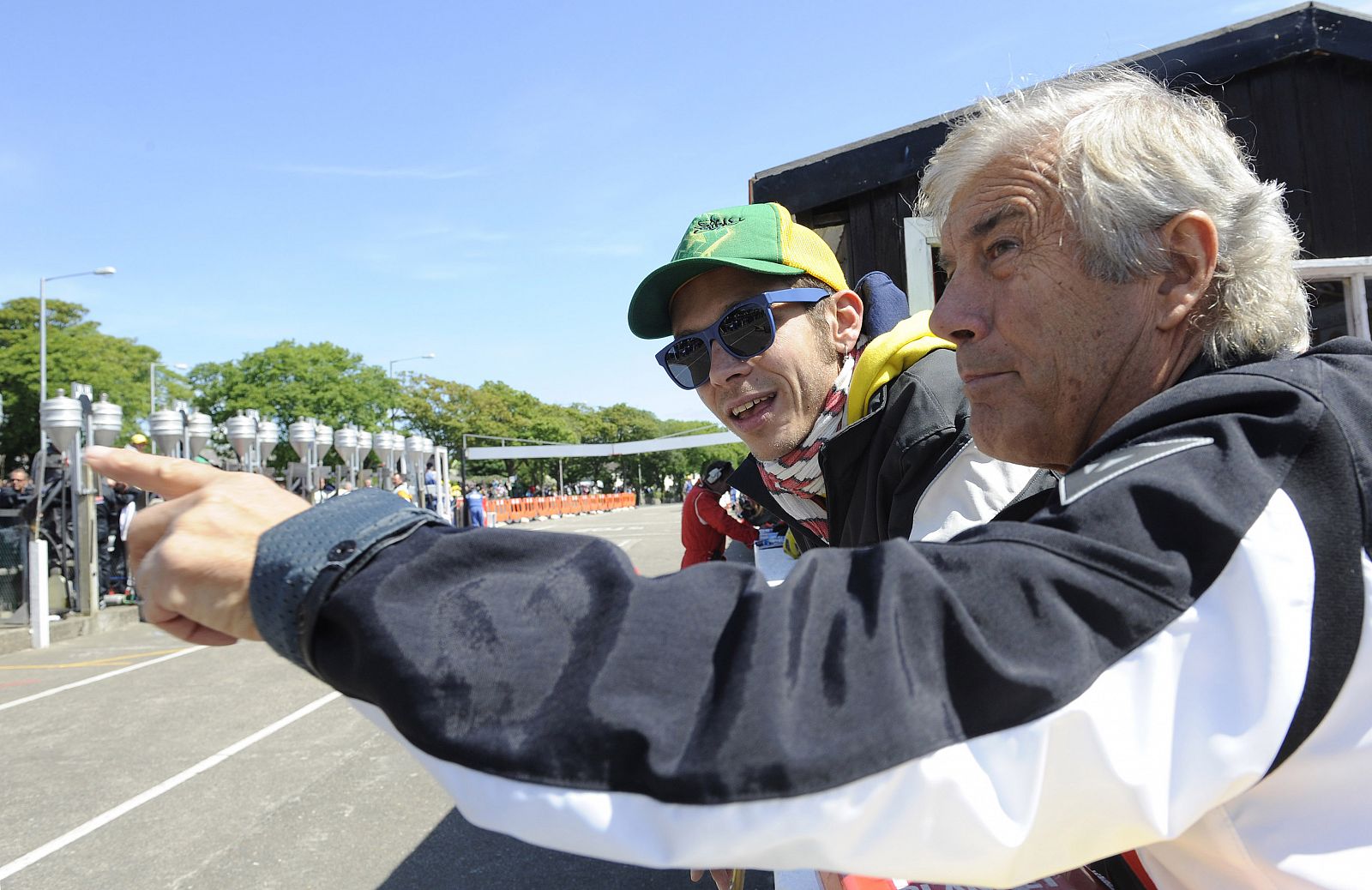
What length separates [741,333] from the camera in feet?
7.97

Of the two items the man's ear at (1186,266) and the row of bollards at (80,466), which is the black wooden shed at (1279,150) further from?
the row of bollards at (80,466)

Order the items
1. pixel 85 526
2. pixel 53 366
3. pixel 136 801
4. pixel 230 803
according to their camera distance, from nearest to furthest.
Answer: pixel 230 803 < pixel 136 801 < pixel 85 526 < pixel 53 366

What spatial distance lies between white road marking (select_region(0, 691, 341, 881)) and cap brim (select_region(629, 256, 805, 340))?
12.2 feet

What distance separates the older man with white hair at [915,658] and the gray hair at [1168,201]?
337 mm

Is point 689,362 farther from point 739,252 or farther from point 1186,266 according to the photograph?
point 1186,266

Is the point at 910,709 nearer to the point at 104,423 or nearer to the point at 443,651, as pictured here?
the point at 443,651

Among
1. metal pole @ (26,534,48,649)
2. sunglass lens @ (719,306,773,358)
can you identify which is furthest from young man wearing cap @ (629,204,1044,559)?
metal pole @ (26,534,48,649)

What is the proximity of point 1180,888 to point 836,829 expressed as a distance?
59 centimetres

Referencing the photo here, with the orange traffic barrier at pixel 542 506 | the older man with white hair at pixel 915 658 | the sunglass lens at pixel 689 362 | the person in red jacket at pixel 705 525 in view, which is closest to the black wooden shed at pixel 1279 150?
the person in red jacket at pixel 705 525

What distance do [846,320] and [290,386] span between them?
54790mm

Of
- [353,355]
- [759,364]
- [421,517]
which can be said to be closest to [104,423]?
[759,364]

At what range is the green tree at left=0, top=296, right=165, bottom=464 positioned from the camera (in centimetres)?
4325

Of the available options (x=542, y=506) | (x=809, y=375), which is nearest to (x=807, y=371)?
(x=809, y=375)

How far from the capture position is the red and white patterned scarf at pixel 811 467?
2.44m
